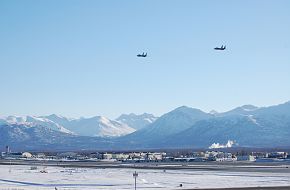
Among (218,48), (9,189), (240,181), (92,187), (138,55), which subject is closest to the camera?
(9,189)

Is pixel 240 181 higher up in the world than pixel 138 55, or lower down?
lower down

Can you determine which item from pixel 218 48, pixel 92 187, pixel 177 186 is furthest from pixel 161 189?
pixel 218 48

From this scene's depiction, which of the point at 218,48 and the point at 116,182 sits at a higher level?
the point at 218,48

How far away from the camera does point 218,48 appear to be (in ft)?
383

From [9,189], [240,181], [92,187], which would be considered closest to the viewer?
[9,189]

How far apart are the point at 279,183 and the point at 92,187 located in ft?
77.2

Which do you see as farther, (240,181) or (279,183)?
(240,181)

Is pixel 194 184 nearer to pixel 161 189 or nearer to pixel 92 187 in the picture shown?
pixel 161 189

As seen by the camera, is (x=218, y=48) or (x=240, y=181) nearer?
(x=240, y=181)

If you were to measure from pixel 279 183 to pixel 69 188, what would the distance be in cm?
2628

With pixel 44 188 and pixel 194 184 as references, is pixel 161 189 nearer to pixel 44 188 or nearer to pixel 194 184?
pixel 194 184

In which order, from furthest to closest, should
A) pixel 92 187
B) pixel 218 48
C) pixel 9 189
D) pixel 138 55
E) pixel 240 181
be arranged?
pixel 138 55 < pixel 218 48 < pixel 240 181 < pixel 92 187 < pixel 9 189

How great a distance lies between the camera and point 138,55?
126000mm

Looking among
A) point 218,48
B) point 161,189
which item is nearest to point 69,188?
point 161,189
